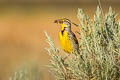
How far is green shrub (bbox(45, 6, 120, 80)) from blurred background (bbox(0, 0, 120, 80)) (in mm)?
5560

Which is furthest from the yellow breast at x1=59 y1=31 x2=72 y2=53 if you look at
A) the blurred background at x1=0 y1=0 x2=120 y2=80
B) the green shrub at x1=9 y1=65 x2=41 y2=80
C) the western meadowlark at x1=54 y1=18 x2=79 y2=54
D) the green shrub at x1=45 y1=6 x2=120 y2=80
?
the blurred background at x1=0 y1=0 x2=120 y2=80

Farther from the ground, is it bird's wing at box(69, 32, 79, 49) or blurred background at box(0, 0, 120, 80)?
blurred background at box(0, 0, 120, 80)

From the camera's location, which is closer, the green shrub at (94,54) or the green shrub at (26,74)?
the green shrub at (94,54)

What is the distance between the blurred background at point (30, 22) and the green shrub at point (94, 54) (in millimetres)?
5560

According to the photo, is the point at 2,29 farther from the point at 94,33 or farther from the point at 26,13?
the point at 94,33

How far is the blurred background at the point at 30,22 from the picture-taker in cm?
1333

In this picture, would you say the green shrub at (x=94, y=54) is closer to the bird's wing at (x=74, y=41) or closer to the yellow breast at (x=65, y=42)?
the bird's wing at (x=74, y=41)

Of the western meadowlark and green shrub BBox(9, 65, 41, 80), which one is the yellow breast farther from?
green shrub BBox(9, 65, 41, 80)

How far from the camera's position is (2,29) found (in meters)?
16.3

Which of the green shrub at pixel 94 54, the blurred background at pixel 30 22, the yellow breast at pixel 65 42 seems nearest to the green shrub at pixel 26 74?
the yellow breast at pixel 65 42

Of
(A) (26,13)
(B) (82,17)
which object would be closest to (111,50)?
(B) (82,17)

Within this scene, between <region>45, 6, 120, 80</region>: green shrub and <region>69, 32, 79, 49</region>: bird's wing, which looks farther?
<region>69, 32, 79, 49</region>: bird's wing

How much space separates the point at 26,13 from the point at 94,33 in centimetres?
1519

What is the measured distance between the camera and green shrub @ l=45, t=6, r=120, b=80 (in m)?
3.94
